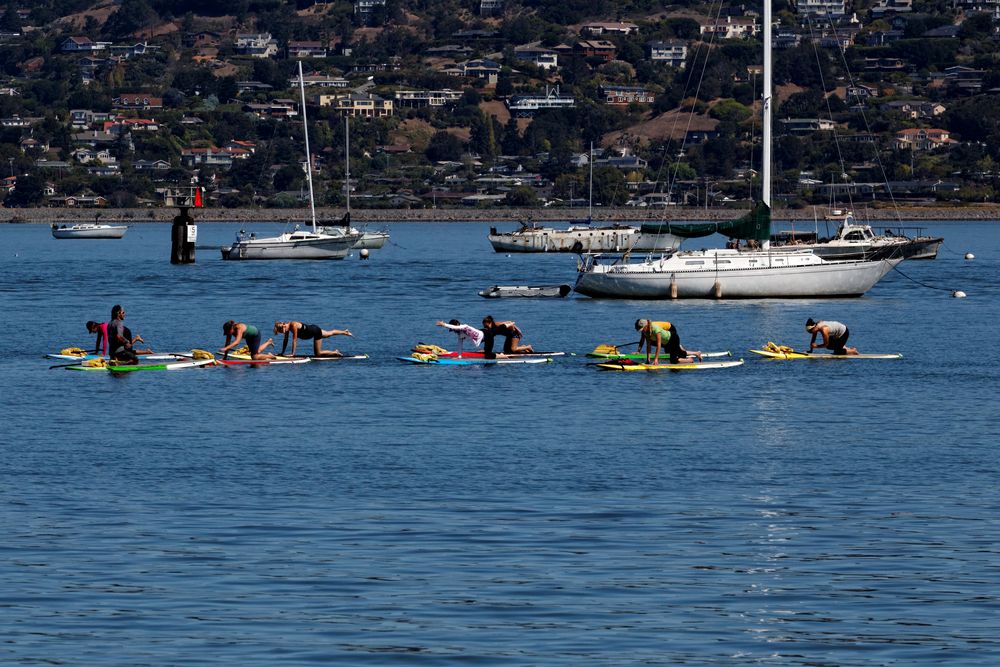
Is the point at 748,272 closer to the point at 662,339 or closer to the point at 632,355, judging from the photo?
the point at 632,355

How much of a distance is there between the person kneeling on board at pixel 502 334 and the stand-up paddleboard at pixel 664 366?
114 inches

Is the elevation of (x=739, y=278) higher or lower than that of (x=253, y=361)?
higher

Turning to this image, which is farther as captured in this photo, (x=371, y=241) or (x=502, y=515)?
(x=371, y=241)

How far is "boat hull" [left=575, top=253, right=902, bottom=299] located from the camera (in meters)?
87.8

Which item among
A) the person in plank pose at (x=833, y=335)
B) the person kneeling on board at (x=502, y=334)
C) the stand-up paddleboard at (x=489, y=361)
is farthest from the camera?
the person in plank pose at (x=833, y=335)

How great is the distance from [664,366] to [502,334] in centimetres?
535

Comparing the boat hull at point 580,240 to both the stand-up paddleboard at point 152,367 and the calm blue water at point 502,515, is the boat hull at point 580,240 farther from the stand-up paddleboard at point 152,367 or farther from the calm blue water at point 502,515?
the stand-up paddleboard at point 152,367

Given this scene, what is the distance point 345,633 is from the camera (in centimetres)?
2633

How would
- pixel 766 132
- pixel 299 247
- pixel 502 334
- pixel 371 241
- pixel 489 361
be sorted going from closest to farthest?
pixel 502 334 → pixel 489 361 → pixel 766 132 → pixel 299 247 → pixel 371 241

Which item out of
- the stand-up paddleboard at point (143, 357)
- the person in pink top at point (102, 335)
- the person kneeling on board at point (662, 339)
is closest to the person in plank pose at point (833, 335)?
the person kneeling on board at point (662, 339)

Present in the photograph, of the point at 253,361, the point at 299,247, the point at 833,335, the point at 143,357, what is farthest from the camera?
the point at 299,247

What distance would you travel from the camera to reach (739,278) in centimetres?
8812

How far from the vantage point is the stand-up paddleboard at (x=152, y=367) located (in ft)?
194

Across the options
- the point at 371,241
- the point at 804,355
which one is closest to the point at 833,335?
the point at 804,355
